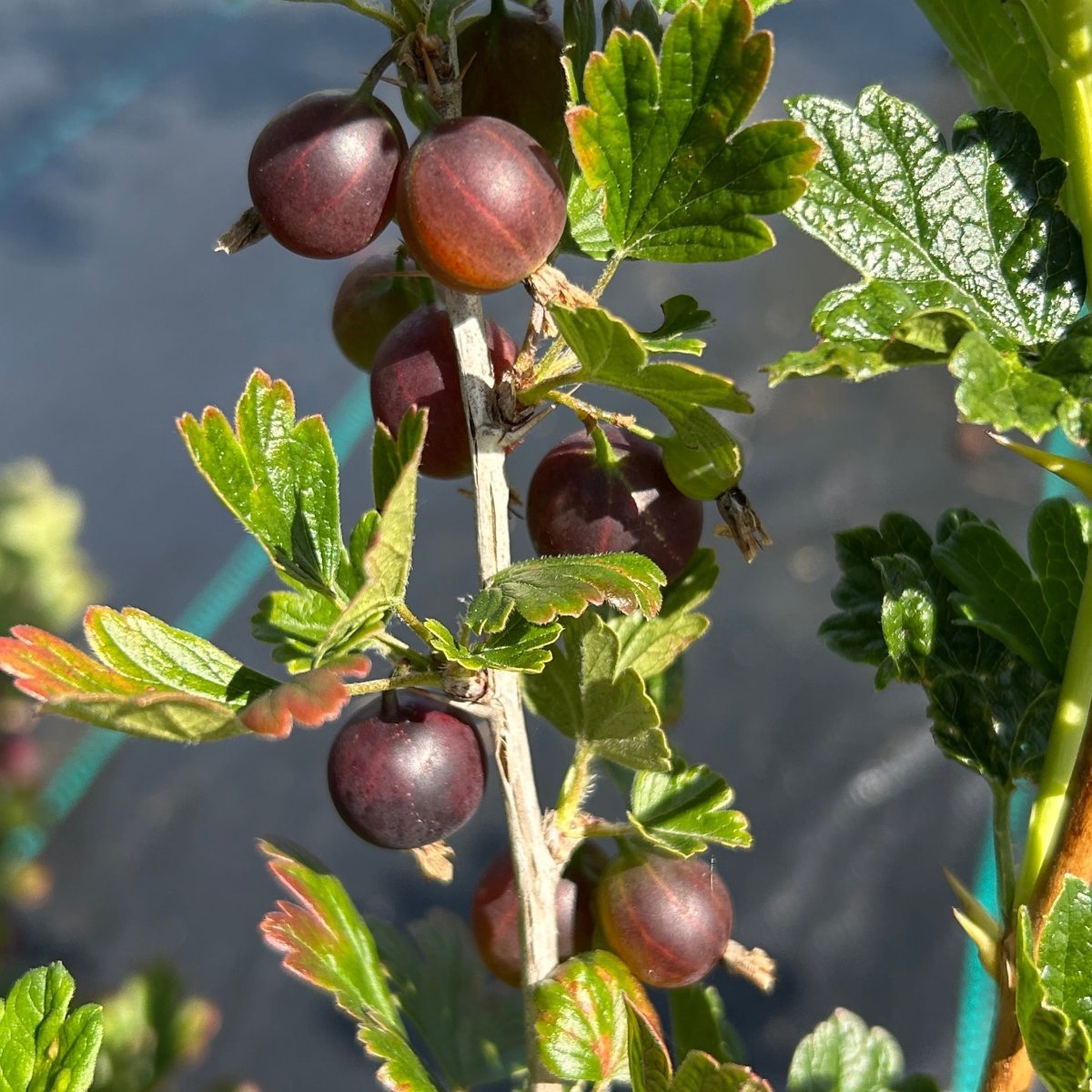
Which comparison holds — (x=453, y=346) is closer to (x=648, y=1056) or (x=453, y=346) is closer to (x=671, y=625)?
(x=671, y=625)

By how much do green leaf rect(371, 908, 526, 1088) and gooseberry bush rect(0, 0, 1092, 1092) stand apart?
15 centimetres

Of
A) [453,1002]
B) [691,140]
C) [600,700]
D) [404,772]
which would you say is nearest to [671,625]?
[600,700]

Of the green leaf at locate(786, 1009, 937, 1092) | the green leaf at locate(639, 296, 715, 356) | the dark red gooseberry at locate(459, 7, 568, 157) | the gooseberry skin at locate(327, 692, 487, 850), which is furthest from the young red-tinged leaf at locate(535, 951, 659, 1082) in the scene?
the dark red gooseberry at locate(459, 7, 568, 157)

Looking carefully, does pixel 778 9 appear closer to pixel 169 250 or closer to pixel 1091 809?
pixel 169 250

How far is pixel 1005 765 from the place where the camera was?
569mm

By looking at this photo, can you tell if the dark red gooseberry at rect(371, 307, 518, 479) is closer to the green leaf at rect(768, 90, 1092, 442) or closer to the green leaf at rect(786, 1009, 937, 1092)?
the green leaf at rect(768, 90, 1092, 442)

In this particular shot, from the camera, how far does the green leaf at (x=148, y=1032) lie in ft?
3.84

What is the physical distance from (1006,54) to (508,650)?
371 millimetres

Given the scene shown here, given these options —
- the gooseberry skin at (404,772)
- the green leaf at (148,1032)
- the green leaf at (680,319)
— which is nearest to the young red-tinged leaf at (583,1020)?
the gooseberry skin at (404,772)

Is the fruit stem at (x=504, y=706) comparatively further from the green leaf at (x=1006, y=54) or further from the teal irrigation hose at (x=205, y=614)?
the teal irrigation hose at (x=205, y=614)

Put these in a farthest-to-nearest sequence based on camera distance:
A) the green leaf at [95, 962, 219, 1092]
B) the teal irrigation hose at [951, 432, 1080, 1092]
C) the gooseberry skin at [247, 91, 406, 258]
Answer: the teal irrigation hose at [951, 432, 1080, 1092], the green leaf at [95, 962, 219, 1092], the gooseberry skin at [247, 91, 406, 258]

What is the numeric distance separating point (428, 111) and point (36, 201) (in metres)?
3.02

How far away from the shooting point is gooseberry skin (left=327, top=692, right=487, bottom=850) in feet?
1.86

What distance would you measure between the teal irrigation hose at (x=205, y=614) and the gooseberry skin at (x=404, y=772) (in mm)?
1785
